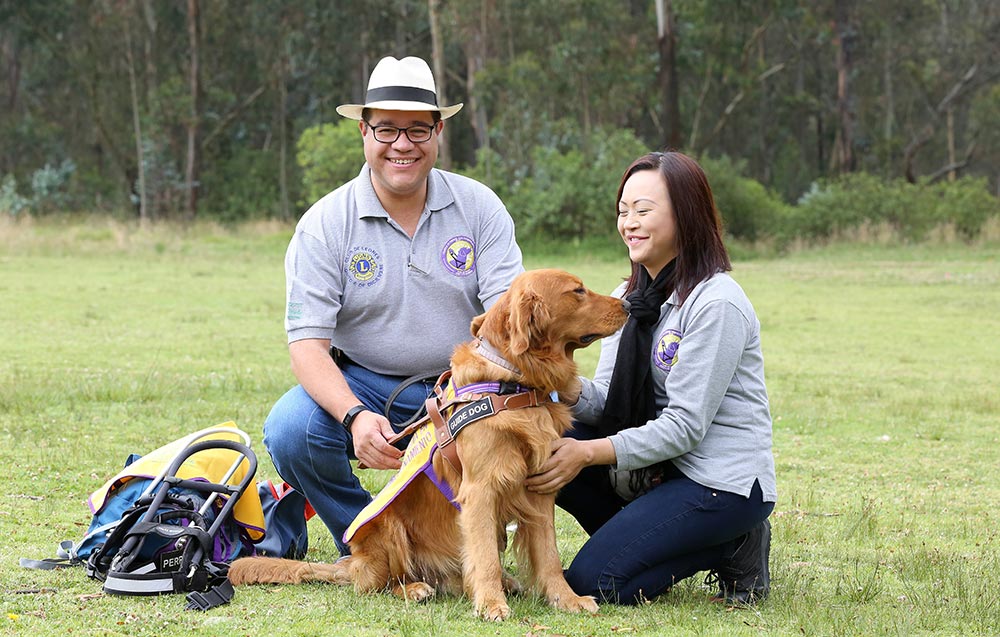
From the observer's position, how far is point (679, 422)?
455cm

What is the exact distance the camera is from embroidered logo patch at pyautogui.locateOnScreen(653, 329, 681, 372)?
15.5 ft

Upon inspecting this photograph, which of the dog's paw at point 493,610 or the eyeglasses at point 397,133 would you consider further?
the eyeglasses at point 397,133

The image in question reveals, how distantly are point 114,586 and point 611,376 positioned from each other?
2202mm

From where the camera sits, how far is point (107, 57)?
45406 millimetres

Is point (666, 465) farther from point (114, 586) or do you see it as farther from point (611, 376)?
point (114, 586)

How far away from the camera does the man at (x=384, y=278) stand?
205 inches

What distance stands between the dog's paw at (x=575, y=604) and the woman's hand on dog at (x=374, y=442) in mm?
884

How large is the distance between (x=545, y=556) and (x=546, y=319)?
0.94 m

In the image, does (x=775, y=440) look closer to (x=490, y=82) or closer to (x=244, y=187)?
(x=490, y=82)

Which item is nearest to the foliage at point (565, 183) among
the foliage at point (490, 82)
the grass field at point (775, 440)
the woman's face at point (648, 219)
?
the foliage at point (490, 82)

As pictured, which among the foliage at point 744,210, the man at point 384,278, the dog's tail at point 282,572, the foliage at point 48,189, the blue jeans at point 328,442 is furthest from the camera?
the foliage at point 48,189

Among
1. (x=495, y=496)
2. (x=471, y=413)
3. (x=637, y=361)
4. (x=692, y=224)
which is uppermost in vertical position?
(x=692, y=224)

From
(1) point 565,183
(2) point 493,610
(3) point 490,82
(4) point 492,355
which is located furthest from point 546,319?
(3) point 490,82

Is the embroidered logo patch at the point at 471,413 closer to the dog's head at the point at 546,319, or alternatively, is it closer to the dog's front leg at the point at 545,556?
the dog's head at the point at 546,319
